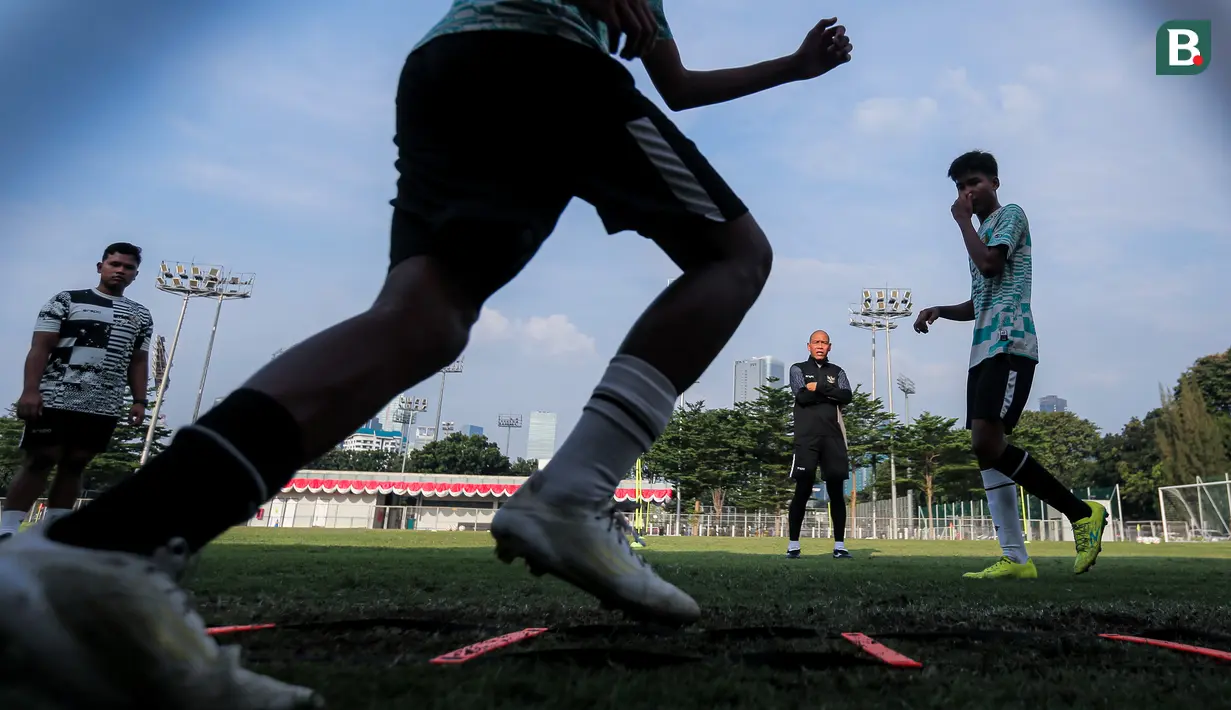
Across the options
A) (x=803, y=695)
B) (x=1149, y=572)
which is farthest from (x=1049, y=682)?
(x=1149, y=572)

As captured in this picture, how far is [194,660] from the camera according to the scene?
0.77 m

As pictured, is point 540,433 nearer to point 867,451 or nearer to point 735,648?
point 867,451

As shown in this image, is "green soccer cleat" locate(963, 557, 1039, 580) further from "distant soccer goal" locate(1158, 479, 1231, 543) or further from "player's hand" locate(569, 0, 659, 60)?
"distant soccer goal" locate(1158, 479, 1231, 543)

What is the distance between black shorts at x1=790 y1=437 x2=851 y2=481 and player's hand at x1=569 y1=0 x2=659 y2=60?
6080 millimetres

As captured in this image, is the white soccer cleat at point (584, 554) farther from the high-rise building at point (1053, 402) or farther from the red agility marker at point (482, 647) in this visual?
the high-rise building at point (1053, 402)

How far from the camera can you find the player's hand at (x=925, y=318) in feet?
14.9

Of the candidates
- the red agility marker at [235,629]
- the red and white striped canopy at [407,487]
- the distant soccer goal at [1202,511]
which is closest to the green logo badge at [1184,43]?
the red agility marker at [235,629]

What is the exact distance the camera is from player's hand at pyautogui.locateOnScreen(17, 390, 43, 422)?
4.50 m

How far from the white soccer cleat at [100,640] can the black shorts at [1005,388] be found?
4076 millimetres

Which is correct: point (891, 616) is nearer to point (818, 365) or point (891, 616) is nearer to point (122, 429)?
point (818, 365)

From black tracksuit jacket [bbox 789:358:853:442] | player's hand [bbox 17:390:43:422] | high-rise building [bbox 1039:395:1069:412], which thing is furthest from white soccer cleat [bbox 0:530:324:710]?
high-rise building [bbox 1039:395:1069:412]

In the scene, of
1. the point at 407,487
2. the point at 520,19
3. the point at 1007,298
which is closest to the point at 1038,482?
the point at 1007,298

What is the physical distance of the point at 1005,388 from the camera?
4090 mm

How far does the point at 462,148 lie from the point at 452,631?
1.02 metres
